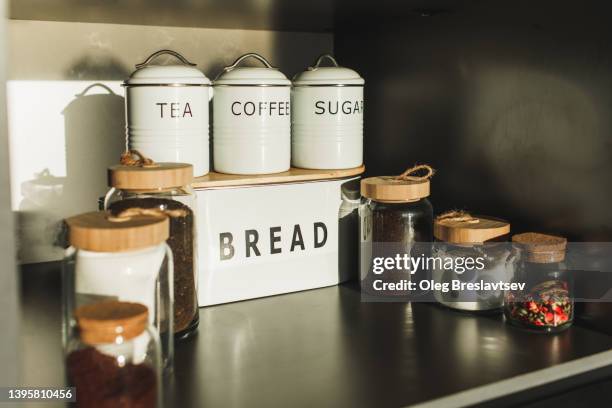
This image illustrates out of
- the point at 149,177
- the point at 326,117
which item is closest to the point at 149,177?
the point at 149,177

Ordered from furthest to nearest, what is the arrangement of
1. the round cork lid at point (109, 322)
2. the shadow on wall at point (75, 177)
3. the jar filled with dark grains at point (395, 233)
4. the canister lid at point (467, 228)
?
1. the shadow on wall at point (75, 177)
2. the jar filled with dark grains at point (395, 233)
3. the canister lid at point (467, 228)
4. the round cork lid at point (109, 322)

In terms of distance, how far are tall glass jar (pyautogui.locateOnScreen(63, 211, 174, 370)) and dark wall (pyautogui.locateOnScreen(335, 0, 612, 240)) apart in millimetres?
530

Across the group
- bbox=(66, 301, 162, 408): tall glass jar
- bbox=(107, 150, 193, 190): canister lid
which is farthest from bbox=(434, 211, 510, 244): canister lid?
bbox=(66, 301, 162, 408): tall glass jar

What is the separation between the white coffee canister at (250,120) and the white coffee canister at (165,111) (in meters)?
0.05

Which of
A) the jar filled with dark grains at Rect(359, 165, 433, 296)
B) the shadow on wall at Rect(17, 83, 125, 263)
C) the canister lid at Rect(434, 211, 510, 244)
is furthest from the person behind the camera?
the shadow on wall at Rect(17, 83, 125, 263)

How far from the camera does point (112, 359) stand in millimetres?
682

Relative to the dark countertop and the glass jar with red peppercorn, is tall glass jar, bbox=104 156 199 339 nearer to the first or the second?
the dark countertop

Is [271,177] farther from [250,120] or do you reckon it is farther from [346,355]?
[346,355]

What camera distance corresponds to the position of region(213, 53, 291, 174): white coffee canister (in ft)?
3.49

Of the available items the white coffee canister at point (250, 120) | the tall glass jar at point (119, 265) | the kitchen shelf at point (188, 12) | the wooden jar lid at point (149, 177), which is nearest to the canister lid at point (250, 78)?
the white coffee canister at point (250, 120)

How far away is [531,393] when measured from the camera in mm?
798

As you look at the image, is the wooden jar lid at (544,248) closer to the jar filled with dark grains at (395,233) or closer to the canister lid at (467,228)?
the canister lid at (467,228)

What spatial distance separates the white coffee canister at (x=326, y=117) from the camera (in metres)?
1.13

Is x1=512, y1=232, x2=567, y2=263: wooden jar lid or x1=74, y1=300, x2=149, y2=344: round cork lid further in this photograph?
x1=512, y1=232, x2=567, y2=263: wooden jar lid
